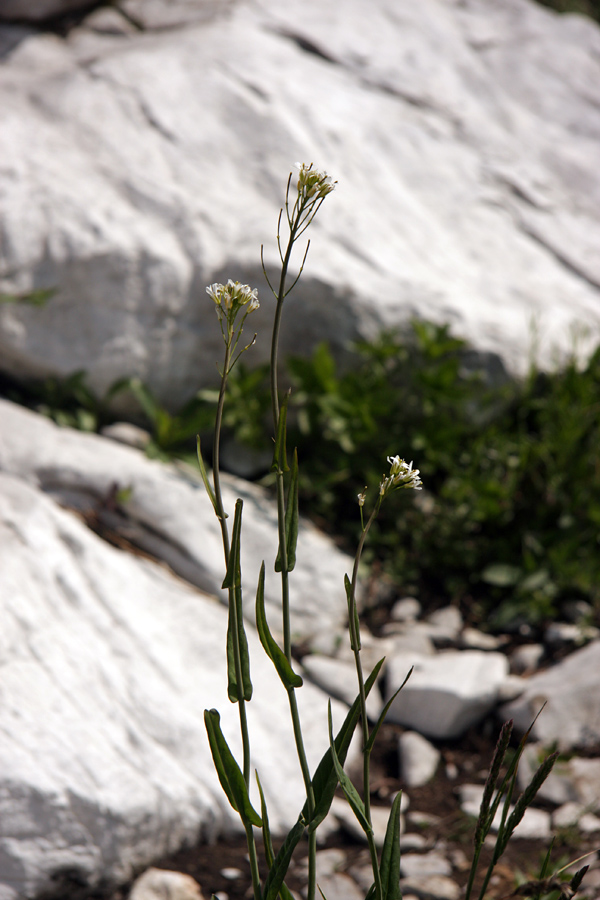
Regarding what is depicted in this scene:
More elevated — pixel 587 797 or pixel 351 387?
pixel 351 387

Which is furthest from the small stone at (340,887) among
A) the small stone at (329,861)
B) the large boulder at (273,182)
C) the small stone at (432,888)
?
the large boulder at (273,182)

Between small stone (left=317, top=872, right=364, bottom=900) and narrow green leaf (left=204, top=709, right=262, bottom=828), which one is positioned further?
small stone (left=317, top=872, right=364, bottom=900)

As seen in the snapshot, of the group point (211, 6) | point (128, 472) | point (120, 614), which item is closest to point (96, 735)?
point (120, 614)

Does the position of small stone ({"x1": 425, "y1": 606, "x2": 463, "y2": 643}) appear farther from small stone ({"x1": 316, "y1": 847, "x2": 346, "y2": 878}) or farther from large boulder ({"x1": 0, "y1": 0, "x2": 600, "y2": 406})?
large boulder ({"x1": 0, "y1": 0, "x2": 600, "y2": 406})

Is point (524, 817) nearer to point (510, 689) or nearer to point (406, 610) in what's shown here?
point (510, 689)

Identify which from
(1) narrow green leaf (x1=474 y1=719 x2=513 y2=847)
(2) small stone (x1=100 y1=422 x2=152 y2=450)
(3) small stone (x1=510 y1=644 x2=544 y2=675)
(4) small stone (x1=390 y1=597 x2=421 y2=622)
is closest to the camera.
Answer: (1) narrow green leaf (x1=474 y1=719 x2=513 y2=847)

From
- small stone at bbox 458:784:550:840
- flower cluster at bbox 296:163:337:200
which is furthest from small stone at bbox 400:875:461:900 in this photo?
flower cluster at bbox 296:163:337:200

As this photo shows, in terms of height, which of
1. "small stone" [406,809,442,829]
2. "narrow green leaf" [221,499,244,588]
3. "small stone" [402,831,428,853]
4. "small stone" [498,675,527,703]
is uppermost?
"narrow green leaf" [221,499,244,588]

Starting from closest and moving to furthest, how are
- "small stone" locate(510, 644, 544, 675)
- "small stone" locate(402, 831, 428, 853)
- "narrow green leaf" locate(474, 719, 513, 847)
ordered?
"narrow green leaf" locate(474, 719, 513, 847) < "small stone" locate(402, 831, 428, 853) < "small stone" locate(510, 644, 544, 675)

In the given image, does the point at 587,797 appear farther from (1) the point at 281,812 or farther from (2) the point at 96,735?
(2) the point at 96,735
